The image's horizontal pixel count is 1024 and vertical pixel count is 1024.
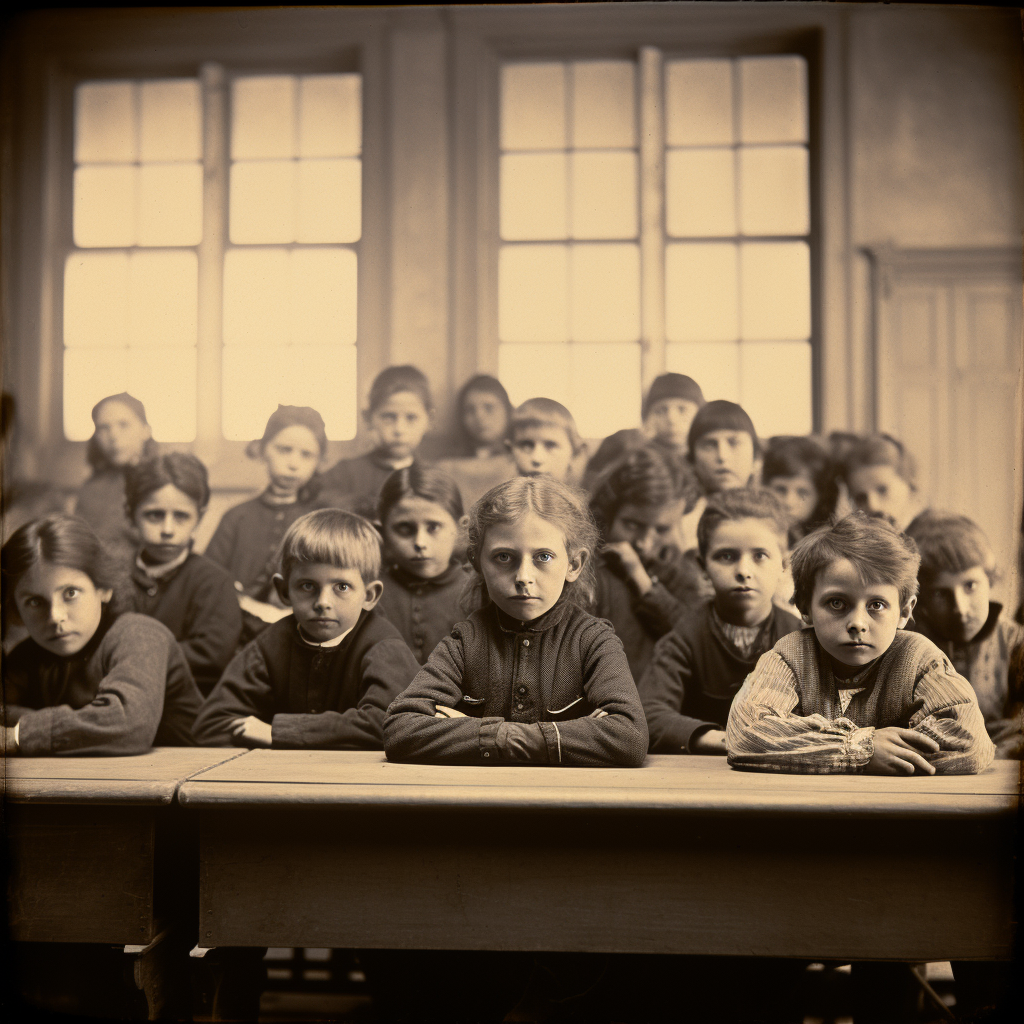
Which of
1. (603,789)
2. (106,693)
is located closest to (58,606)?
(106,693)

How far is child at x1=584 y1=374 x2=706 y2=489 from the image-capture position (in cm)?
362

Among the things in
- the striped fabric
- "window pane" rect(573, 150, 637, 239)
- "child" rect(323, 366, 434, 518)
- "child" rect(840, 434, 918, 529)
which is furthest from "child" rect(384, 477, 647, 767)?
"window pane" rect(573, 150, 637, 239)

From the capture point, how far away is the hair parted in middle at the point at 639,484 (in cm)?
322

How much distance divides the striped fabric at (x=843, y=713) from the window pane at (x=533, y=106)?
8.58ft

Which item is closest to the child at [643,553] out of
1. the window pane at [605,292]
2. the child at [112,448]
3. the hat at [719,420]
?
the hat at [719,420]

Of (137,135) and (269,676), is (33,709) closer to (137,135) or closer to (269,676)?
(269,676)

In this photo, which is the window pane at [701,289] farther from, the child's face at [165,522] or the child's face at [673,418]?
the child's face at [165,522]

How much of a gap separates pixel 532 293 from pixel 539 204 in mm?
382

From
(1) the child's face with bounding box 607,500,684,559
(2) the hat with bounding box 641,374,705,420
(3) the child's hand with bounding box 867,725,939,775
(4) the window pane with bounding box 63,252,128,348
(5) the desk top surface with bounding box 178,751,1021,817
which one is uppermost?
(4) the window pane with bounding box 63,252,128,348

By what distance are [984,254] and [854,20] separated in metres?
1.08

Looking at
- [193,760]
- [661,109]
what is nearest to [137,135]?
[661,109]

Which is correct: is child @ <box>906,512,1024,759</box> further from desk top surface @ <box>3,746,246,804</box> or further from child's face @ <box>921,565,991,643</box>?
desk top surface @ <box>3,746,246,804</box>

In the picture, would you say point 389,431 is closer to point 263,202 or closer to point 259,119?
point 263,202

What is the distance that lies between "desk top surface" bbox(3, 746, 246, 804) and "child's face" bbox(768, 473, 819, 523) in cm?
207
